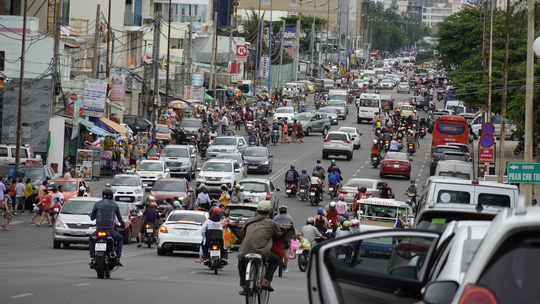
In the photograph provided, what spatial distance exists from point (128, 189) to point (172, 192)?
202cm

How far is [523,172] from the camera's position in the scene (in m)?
22.9

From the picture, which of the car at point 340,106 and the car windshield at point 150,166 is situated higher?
the car at point 340,106

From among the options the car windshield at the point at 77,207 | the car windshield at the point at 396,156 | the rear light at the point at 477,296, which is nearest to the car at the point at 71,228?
the car windshield at the point at 77,207

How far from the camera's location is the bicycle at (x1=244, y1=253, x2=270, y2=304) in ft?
43.2

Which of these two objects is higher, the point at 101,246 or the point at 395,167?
the point at 395,167

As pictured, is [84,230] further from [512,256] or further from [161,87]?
[161,87]

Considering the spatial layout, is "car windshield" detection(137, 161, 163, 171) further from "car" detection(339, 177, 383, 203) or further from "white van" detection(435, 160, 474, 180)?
"white van" detection(435, 160, 474, 180)

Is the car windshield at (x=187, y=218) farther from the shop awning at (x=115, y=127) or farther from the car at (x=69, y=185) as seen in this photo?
the shop awning at (x=115, y=127)

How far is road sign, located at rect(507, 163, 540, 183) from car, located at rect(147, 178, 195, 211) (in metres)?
14.6

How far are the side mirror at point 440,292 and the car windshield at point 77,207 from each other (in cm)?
2174

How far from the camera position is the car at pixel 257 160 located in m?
48.0

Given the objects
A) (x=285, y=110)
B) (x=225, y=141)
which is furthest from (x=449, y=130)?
(x=285, y=110)

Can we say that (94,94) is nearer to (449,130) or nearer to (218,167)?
(218,167)

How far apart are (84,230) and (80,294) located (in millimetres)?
11491
